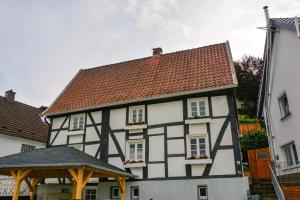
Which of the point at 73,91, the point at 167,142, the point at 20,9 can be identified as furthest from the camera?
the point at 73,91

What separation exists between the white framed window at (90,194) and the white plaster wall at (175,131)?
4975 millimetres

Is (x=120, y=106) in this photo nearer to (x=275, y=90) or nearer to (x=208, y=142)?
(x=208, y=142)

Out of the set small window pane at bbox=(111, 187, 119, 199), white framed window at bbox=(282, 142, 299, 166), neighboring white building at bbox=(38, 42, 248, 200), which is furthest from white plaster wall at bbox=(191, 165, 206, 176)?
small window pane at bbox=(111, 187, 119, 199)

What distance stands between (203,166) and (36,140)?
49.6ft

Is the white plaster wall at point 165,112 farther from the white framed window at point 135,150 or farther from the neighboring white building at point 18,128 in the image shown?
the neighboring white building at point 18,128

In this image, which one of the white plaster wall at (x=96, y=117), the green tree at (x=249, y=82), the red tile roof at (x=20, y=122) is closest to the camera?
the white plaster wall at (x=96, y=117)

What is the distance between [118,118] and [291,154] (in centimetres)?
860

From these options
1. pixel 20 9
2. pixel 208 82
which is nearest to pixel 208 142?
pixel 208 82

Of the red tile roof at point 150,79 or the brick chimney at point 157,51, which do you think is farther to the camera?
the brick chimney at point 157,51

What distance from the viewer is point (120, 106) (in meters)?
15.9

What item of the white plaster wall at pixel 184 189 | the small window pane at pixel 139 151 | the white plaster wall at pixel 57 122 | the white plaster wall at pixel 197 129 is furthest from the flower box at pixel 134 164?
the white plaster wall at pixel 57 122

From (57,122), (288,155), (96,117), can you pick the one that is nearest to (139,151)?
(96,117)

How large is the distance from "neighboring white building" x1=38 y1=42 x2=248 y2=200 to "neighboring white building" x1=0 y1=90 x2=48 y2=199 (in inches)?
212

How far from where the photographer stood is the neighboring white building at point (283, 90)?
39.2ft
